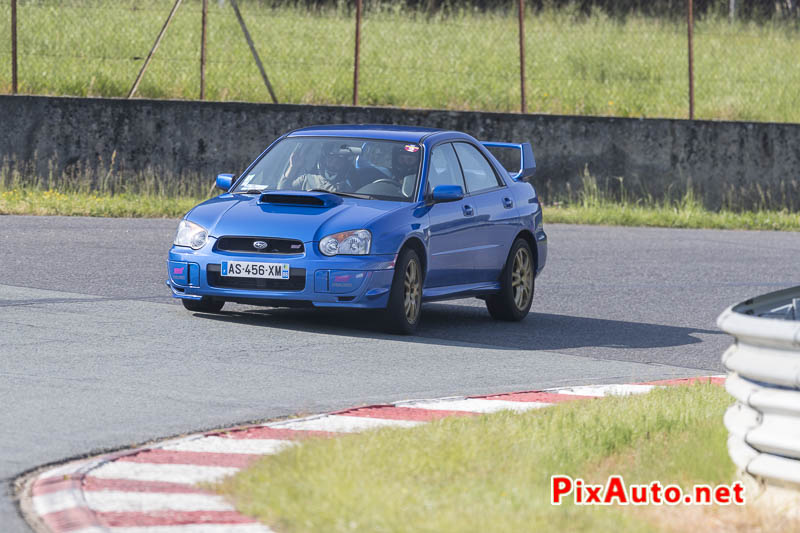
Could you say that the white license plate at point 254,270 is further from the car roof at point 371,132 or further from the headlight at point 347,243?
the car roof at point 371,132

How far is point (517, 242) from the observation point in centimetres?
1307

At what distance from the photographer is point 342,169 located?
12.3m

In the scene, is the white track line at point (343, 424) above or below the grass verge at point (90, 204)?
below

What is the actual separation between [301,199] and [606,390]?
11.5ft

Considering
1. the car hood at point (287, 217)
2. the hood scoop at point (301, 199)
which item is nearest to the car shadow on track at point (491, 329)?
the car hood at point (287, 217)

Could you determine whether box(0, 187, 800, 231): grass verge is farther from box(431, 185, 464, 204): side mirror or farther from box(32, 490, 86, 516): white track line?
box(32, 490, 86, 516): white track line

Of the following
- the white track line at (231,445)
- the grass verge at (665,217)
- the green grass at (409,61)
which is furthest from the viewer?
the green grass at (409,61)

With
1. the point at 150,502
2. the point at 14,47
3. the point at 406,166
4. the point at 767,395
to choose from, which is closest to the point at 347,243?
the point at 406,166

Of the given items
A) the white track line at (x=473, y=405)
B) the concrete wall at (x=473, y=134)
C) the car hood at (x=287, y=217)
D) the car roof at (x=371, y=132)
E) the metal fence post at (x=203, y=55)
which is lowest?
the white track line at (x=473, y=405)

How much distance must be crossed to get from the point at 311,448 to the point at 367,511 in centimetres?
120

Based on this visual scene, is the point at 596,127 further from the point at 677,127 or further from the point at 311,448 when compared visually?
the point at 311,448

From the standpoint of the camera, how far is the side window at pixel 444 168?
12.3 m

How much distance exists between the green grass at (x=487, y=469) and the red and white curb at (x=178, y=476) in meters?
0.19

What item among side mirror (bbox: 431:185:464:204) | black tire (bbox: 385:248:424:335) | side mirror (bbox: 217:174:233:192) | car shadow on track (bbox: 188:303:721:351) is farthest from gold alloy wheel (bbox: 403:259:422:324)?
side mirror (bbox: 217:174:233:192)
